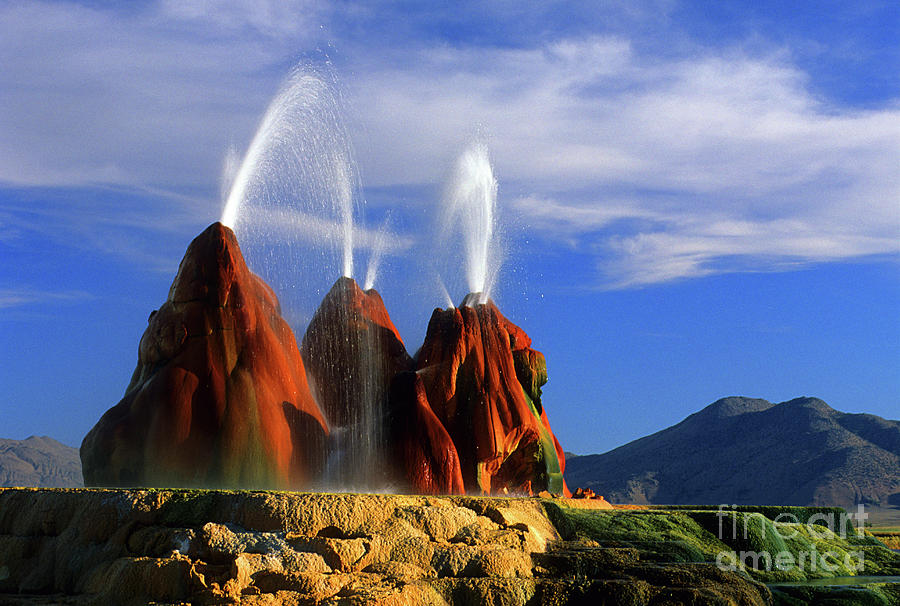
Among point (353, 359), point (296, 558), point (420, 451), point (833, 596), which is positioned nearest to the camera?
point (296, 558)

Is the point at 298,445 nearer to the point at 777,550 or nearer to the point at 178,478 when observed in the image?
the point at 178,478

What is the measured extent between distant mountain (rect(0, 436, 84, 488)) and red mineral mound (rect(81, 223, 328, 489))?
93.2 meters

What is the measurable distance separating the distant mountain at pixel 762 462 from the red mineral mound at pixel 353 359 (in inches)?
3042

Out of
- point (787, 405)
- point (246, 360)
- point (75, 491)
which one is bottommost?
point (75, 491)

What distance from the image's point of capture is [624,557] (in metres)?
14.5

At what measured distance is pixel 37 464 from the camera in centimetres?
11300

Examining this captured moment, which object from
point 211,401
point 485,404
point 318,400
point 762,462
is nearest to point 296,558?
point 211,401

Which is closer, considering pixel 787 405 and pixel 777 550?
pixel 777 550

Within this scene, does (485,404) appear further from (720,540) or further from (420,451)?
(720,540)

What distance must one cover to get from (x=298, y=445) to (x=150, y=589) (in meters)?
8.59

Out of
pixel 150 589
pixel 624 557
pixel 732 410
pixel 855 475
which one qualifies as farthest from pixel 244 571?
pixel 732 410

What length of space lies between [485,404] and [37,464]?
347ft

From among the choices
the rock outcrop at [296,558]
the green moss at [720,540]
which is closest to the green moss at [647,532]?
the green moss at [720,540]

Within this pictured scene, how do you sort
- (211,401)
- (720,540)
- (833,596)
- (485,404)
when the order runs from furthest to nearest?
(485,404) < (720,540) < (211,401) < (833,596)
